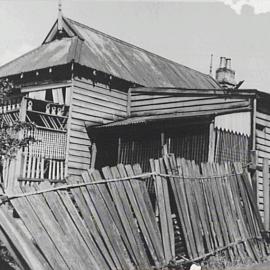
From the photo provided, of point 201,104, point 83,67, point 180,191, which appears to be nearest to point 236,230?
point 180,191

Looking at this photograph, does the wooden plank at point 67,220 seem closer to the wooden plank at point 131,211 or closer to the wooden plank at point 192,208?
the wooden plank at point 131,211

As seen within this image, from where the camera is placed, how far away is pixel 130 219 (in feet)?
21.7

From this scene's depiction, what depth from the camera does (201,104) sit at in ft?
55.2

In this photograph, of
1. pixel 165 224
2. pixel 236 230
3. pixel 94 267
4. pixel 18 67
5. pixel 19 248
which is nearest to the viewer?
pixel 19 248

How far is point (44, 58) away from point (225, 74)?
1491 cm

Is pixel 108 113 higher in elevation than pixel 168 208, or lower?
higher

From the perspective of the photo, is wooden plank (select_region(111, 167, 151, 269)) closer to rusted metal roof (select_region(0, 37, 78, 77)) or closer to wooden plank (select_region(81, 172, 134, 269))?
wooden plank (select_region(81, 172, 134, 269))

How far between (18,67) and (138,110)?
5.66 meters

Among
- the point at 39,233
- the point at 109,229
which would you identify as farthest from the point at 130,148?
the point at 39,233

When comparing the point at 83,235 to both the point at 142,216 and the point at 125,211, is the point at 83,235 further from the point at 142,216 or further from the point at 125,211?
the point at 142,216

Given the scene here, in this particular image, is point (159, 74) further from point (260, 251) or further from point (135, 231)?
point (135, 231)

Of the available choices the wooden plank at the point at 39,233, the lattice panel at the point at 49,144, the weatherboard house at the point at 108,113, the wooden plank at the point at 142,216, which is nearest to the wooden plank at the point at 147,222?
the wooden plank at the point at 142,216

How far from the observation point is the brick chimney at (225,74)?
98.0 ft

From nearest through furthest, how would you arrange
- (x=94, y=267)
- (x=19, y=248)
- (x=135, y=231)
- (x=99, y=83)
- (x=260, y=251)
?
1. (x=19, y=248)
2. (x=94, y=267)
3. (x=135, y=231)
4. (x=260, y=251)
5. (x=99, y=83)
